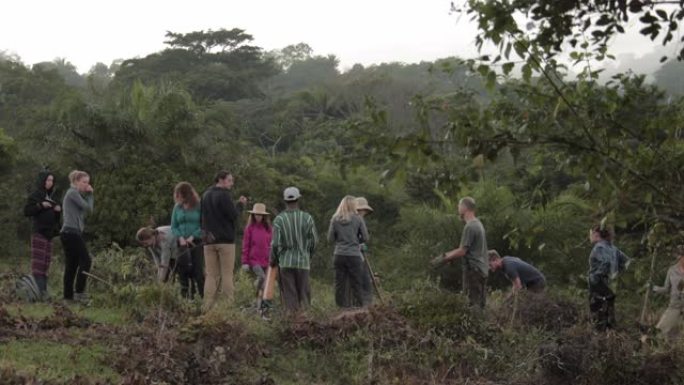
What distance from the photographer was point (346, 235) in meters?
10.4

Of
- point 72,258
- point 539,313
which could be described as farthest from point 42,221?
point 539,313

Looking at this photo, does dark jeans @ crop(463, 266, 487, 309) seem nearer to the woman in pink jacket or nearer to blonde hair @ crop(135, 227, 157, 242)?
the woman in pink jacket

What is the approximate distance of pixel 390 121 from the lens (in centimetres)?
338

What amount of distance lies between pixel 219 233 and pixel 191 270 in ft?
2.98

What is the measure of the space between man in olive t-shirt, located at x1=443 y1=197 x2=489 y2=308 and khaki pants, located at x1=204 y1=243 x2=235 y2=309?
243 centimetres

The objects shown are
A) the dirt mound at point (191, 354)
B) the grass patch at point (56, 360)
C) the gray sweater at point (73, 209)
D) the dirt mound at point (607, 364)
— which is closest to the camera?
the grass patch at point (56, 360)

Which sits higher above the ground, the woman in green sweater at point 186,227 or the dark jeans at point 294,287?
the woman in green sweater at point 186,227

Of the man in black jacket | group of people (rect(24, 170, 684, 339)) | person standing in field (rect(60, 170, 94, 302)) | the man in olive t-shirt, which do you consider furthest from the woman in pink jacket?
the man in olive t-shirt

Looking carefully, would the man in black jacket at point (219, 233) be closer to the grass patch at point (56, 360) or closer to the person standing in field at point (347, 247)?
the person standing in field at point (347, 247)

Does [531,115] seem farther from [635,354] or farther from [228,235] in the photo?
[228,235]

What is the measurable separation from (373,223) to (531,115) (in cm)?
2504

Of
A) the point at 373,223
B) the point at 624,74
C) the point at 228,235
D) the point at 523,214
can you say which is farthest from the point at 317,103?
the point at 624,74

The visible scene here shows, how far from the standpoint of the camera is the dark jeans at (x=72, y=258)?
386 inches

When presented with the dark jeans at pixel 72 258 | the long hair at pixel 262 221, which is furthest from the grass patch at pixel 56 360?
the long hair at pixel 262 221
